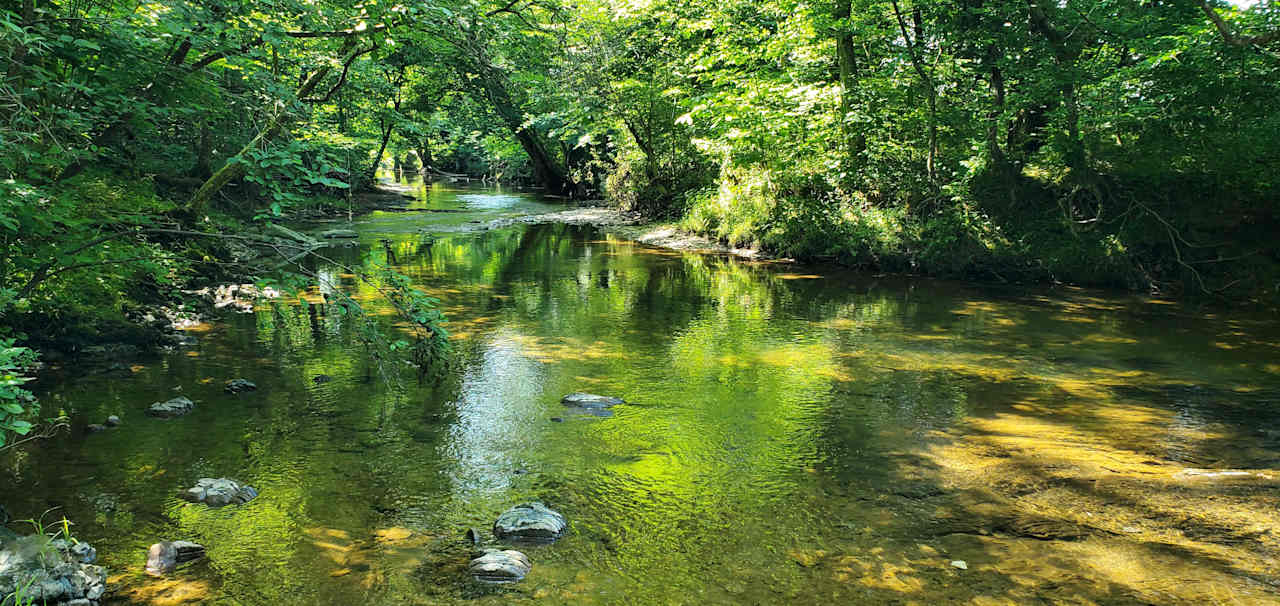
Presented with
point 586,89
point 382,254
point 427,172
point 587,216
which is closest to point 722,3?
point 586,89

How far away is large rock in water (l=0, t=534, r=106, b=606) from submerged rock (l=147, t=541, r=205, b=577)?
25 centimetres

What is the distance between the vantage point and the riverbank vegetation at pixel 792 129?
212 inches

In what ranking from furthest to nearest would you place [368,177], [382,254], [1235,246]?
[368,177] → [1235,246] → [382,254]

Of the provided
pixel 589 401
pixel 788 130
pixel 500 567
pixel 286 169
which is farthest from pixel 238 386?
pixel 788 130

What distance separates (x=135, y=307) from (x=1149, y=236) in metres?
15.2

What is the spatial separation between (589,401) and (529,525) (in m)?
2.67

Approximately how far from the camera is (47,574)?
3.72 metres

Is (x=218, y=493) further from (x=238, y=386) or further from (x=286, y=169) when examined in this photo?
(x=238, y=386)

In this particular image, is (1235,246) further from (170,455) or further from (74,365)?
(74,365)

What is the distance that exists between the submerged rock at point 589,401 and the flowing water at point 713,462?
0.44ft

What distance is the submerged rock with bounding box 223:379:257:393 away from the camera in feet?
24.2

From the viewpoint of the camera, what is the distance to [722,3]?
20.2 metres

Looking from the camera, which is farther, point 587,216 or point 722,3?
point 587,216

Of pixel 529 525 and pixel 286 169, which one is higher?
pixel 286 169
